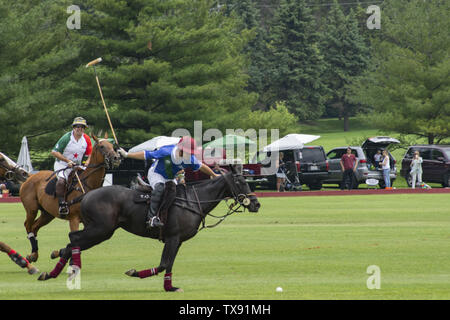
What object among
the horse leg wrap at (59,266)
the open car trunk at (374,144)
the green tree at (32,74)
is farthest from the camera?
the open car trunk at (374,144)

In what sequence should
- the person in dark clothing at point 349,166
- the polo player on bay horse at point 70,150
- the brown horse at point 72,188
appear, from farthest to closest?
the person in dark clothing at point 349,166 → the polo player on bay horse at point 70,150 → the brown horse at point 72,188

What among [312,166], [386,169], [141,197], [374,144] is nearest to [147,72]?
[312,166]

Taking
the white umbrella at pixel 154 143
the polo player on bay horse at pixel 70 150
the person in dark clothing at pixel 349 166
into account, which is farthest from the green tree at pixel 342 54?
the polo player on bay horse at pixel 70 150

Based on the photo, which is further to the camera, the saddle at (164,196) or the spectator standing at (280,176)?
the spectator standing at (280,176)

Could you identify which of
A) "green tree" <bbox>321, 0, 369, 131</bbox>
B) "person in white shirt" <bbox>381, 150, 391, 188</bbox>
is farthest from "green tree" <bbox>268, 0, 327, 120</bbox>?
"person in white shirt" <bbox>381, 150, 391, 188</bbox>

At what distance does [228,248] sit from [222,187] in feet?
16.0

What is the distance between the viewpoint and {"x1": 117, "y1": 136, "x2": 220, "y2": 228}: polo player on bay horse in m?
11.9

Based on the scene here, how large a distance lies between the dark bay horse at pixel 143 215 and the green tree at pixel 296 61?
263ft

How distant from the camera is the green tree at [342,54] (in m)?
96.7

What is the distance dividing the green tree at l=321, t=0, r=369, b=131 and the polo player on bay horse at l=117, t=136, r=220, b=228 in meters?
84.5

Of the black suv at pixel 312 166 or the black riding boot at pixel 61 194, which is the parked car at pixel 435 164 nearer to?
the black suv at pixel 312 166

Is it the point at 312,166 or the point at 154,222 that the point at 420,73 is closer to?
the point at 312,166

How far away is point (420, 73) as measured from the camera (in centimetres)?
5262

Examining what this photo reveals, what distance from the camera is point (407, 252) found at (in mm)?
15859
